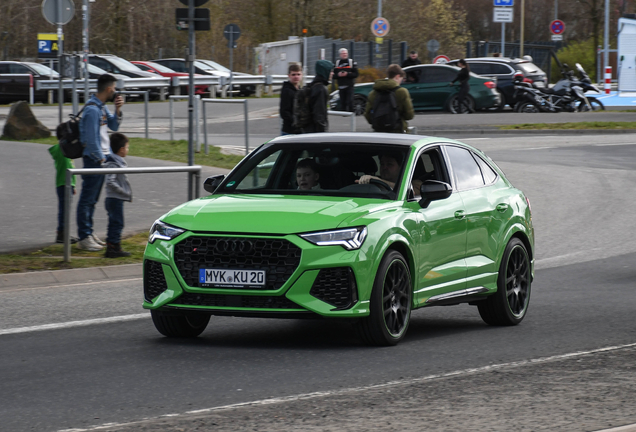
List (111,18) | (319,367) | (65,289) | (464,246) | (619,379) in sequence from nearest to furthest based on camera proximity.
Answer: (619,379)
(319,367)
(464,246)
(65,289)
(111,18)

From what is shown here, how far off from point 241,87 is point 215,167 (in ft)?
103

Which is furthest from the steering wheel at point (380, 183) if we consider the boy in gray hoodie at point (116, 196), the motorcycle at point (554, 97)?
the motorcycle at point (554, 97)

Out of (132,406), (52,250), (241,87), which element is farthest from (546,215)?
(241,87)

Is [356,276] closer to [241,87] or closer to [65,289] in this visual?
[65,289]

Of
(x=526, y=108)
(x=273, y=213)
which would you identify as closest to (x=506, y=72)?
(x=526, y=108)

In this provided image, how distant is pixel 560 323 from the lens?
30.9 ft

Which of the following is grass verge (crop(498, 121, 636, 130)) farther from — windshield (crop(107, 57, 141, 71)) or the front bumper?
the front bumper

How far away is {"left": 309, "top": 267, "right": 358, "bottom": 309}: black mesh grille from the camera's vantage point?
742 cm

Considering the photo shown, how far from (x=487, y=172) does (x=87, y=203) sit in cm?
498

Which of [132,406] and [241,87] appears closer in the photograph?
[132,406]

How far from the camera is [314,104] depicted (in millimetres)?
17000

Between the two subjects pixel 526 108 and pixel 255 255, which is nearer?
pixel 255 255

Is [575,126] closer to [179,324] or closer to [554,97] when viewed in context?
[554,97]

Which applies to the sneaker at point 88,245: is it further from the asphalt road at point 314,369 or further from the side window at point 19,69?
the side window at point 19,69
